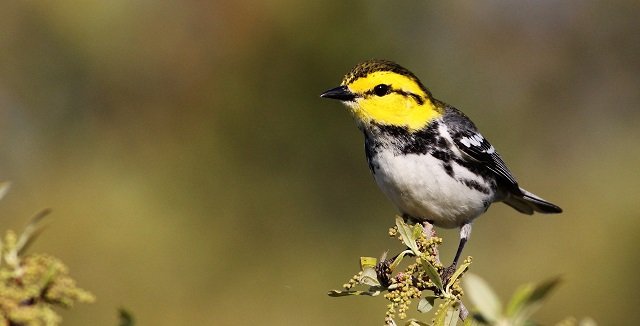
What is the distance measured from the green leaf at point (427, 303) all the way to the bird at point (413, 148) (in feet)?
5.80

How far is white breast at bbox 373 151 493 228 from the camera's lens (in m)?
3.64

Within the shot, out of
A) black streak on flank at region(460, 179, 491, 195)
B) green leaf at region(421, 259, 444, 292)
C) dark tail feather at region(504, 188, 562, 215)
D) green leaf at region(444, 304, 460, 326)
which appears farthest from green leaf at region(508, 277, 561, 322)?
dark tail feather at region(504, 188, 562, 215)

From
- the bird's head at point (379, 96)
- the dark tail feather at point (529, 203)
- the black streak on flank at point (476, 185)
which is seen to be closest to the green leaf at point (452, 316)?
the bird's head at point (379, 96)

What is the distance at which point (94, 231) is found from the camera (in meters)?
4.85

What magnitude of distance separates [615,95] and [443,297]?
16.1 feet

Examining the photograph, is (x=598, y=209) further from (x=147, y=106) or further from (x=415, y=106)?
(x=147, y=106)

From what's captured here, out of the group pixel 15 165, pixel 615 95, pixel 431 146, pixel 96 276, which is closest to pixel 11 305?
pixel 431 146

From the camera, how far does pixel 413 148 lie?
145 inches

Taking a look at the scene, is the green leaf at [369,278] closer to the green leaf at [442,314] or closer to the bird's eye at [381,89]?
the green leaf at [442,314]

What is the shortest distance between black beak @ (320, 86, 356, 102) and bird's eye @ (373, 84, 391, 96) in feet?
0.33

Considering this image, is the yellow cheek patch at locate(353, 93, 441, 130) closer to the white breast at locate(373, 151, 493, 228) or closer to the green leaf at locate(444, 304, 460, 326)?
the white breast at locate(373, 151, 493, 228)

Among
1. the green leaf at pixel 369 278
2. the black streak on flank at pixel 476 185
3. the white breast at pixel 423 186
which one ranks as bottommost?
the green leaf at pixel 369 278

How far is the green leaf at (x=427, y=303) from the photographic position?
1794 millimetres

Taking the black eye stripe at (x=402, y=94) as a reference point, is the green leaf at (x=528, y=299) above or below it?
below
